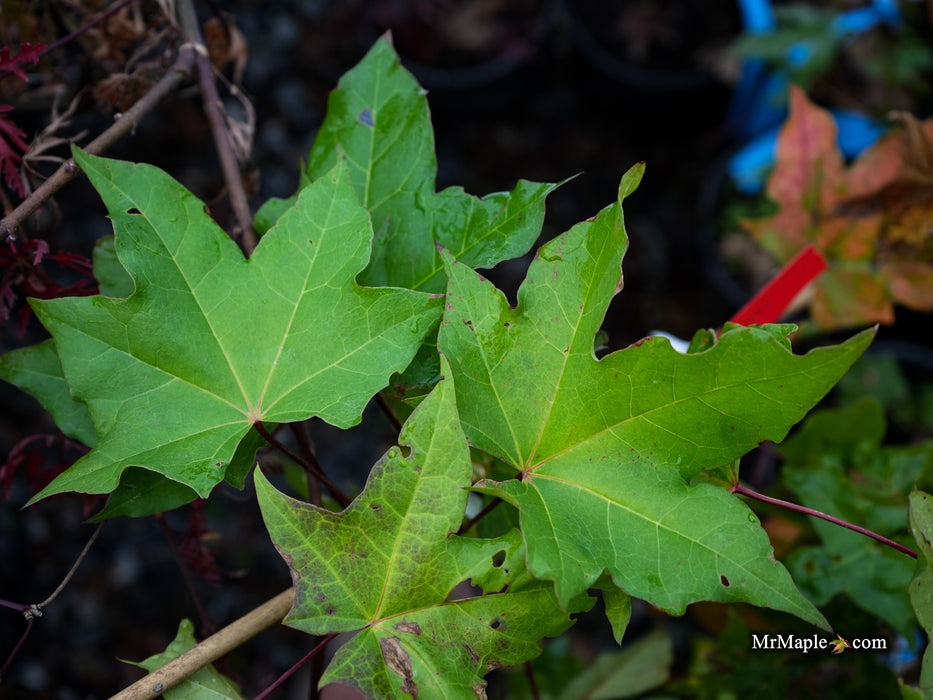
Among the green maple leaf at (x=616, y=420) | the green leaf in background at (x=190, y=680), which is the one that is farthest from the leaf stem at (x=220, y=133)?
the green leaf in background at (x=190, y=680)

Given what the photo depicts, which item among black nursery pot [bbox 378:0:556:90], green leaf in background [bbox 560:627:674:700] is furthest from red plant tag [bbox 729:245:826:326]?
black nursery pot [bbox 378:0:556:90]

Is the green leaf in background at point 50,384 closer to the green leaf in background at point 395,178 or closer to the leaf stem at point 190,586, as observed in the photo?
the leaf stem at point 190,586

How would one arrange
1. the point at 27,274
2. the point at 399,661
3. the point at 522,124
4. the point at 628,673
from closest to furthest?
the point at 399,661, the point at 27,274, the point at 628,673, the point at 522,124

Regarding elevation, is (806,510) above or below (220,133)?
below

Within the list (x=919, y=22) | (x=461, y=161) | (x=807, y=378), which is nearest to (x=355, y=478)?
(x=461, y=161)

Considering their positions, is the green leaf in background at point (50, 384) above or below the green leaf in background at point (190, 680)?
above

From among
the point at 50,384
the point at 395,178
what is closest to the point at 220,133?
the point at 395,178

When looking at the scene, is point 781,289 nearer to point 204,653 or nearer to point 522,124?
point 204,653
